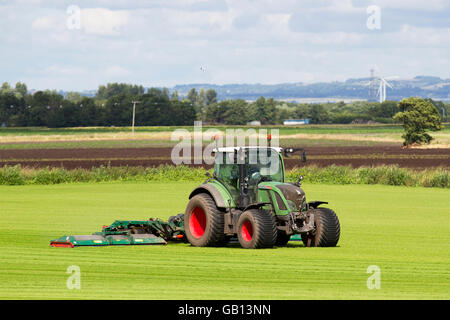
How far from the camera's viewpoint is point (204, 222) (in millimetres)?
17625

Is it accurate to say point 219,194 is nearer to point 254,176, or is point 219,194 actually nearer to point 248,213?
point 254,176

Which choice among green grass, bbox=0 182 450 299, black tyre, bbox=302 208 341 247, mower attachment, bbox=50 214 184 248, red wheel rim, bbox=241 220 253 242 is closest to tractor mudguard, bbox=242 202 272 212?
red wheel rim, bbox=241 220 253 242

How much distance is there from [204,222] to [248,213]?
1.83 metres

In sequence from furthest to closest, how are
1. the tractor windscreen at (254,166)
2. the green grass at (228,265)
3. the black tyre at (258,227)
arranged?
1. the tractor windscreen at (254,166)
2. the black tyre at (258,227)
3. the green grass at (228,265)

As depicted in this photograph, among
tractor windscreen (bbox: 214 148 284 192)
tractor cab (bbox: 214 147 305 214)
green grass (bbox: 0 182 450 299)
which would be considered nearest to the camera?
green grass (bbox: 0 182 450 299)

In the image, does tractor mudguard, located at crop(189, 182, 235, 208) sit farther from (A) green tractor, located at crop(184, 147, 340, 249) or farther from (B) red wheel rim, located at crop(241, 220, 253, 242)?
(B) red wheel rim, located at crop(241, 220, 253, 242)

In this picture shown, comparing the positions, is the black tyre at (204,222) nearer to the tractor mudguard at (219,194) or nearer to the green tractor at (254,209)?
the green tractor at (254,209)

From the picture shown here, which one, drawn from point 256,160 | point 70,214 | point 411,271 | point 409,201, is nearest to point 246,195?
point 256,160

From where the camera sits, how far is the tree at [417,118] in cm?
8756

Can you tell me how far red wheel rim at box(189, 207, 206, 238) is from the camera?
57.8 feet

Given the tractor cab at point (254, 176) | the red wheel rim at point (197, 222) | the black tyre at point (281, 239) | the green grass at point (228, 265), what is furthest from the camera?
the red wheel rim at point (197, 222)

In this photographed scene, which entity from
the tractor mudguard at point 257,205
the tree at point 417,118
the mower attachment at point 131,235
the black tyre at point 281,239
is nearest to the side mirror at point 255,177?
the tractor mudguard at point 257,205

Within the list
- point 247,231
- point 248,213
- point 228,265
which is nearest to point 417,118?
point 247,231

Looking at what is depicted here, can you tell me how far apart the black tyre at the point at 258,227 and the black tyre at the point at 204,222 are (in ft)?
1.97
